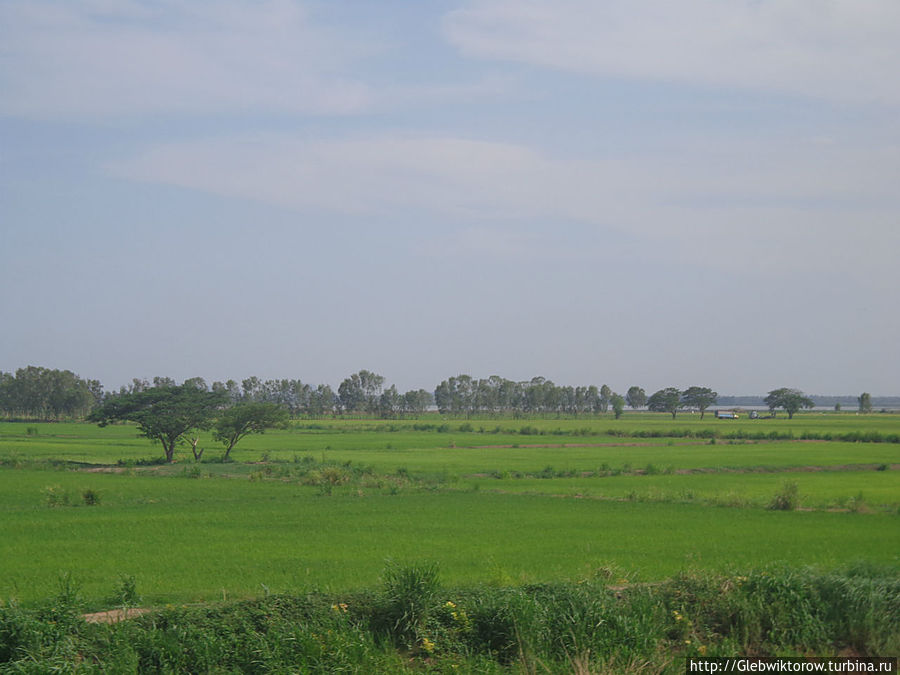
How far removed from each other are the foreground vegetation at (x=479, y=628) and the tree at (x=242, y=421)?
49.6 meters

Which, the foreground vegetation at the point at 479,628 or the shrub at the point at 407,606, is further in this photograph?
the shrub at the point at 407,606

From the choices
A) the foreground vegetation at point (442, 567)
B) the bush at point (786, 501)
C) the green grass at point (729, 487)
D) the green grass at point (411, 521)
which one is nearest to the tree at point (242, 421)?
the green grass at point (411, 521)

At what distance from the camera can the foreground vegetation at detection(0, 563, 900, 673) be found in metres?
10.0

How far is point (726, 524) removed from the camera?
26.3 m

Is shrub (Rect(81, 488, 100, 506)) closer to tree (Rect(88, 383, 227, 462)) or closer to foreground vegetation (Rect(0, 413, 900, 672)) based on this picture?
foreground vegetation (Rect(0, 413, 900, 672))

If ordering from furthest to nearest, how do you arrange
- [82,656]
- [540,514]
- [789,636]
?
[540,514]
[789,636]
[82,656]

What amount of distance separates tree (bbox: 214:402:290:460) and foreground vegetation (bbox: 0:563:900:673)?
49.6 meters

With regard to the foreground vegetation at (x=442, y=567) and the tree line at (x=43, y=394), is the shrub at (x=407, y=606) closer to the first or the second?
the foreground vegetation at (x=442, y=567)

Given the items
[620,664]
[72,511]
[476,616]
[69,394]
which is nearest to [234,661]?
[476,616]

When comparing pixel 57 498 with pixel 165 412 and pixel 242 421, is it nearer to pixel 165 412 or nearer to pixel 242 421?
pixel 165 412

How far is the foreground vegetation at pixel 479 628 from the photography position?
33.0 feet

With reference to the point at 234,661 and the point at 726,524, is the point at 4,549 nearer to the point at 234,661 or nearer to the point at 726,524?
the point at 234,661

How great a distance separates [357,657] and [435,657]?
1211 mm

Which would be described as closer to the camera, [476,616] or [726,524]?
[476,616]
